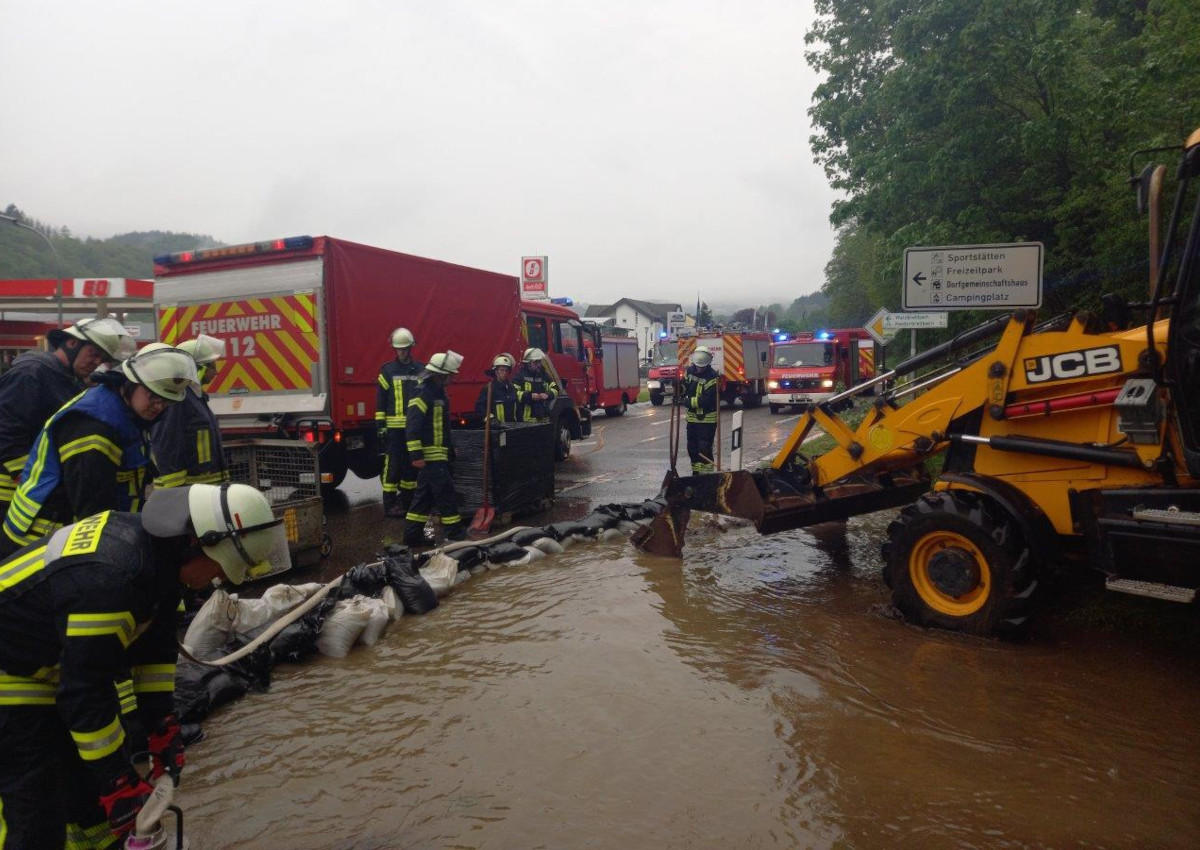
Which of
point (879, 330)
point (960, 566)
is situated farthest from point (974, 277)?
point (879, 330)

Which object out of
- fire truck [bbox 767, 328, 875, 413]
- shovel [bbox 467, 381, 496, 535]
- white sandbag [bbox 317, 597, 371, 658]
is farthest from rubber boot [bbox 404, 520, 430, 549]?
fire truck [bbox 767, 328, 875, 413]

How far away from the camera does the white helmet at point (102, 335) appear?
4.06m

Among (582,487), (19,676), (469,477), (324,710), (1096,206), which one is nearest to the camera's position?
(19,676)

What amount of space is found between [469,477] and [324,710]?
4.21m

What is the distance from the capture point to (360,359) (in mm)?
8367

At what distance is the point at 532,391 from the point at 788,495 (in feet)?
14.0

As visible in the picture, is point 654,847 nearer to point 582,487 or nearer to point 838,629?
point 838,629

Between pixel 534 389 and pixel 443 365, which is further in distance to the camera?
pixel 534 389

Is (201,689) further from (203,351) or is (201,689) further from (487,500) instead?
(487,500)

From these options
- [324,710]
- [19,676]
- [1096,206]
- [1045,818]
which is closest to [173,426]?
[324,710]

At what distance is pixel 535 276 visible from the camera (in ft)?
88.7

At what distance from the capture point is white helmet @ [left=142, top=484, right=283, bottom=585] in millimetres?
2121

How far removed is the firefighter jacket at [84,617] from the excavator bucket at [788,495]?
4.30 m

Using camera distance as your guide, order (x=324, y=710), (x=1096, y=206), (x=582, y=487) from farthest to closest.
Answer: (x=582, y=487)
(x=1096, y=206)
(x=324, y=710)
